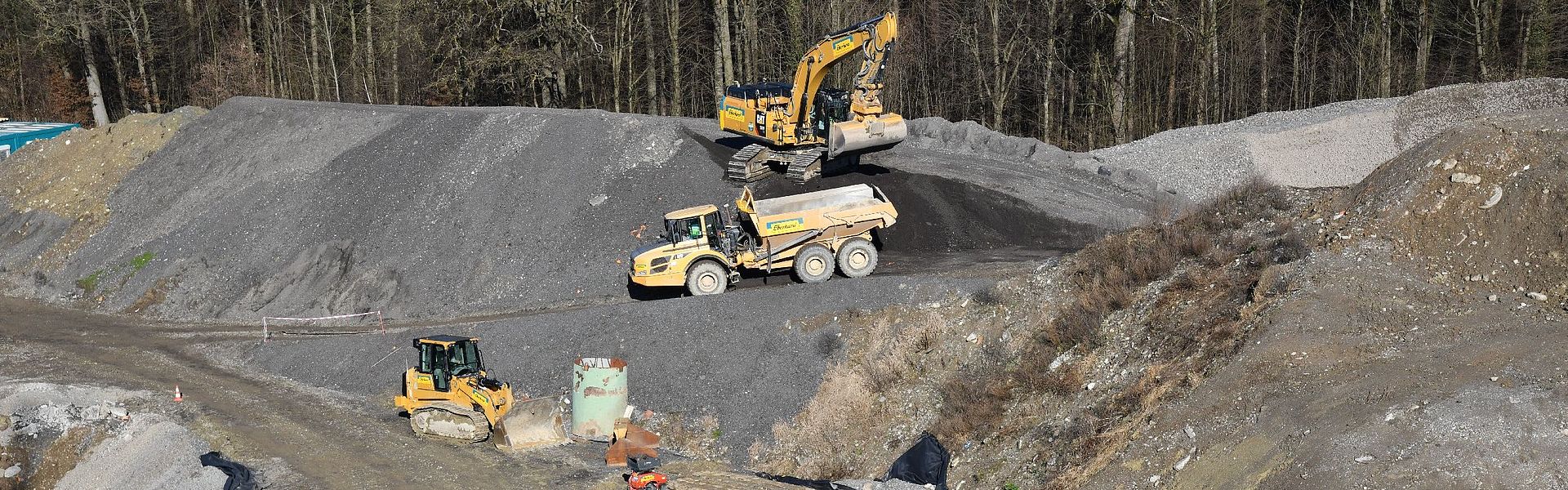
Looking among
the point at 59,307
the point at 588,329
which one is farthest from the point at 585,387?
the point at 59,307

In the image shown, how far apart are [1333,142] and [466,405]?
2293 cm

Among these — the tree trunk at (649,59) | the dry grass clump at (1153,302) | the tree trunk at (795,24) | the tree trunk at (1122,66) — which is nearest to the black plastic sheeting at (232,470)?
the dry grass clump at (1153,302)

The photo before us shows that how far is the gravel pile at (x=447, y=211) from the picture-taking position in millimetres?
25688

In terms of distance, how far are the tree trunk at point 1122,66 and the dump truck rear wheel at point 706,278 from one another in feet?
63.8

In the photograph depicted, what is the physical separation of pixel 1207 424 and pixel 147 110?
4900cm

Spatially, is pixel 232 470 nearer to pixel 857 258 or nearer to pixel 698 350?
pixel 698 350

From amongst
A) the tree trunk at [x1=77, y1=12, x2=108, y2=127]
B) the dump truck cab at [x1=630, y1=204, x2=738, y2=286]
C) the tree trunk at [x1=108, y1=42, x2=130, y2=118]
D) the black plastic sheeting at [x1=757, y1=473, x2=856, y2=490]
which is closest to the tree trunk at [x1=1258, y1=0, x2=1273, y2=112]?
the dump truck cab at [x1=630, y1=204, x2=738, y2=286]

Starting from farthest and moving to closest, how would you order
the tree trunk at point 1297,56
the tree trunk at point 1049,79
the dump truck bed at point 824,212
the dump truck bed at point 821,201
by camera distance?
1. the tree trunk at point 1297,56
2. the tree trunk at point 1049,79
3. the dump truck bed at point 821,201
4. the dump truck bed at point 824,212

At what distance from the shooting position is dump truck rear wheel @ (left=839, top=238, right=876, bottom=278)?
72.3 feet

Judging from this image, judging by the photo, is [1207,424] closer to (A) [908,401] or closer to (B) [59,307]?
(A) [908,401]

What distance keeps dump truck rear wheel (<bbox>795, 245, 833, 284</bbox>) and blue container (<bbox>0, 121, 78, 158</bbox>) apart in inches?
1087

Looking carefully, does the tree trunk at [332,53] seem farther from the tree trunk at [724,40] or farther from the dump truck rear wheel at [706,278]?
the dump truck rear wheel at [706,278]

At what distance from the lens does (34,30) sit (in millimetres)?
49344

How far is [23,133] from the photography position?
132 ft
